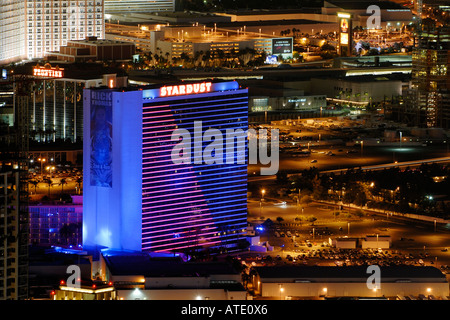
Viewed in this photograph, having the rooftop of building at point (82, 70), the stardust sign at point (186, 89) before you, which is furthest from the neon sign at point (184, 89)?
the rooftop of building at point (82, 70)

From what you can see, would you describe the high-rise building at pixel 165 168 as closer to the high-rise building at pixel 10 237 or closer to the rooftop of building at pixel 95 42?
the high-rise building at pixel 10 237

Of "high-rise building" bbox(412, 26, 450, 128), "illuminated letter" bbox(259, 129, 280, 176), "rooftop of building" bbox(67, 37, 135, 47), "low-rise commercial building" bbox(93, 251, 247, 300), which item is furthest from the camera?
"rooftop of building" bbox(67, 37, 135, 47)

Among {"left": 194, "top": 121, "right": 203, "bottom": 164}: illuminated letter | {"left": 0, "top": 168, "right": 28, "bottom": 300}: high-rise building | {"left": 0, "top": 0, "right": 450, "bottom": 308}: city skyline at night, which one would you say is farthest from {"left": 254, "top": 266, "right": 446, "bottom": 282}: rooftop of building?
{"left": 0, "top": 168, "right": 28, "bottom": 300}: high-rise building

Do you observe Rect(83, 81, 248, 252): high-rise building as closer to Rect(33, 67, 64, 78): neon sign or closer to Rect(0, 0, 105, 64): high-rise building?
Rect(33, 67, 64, 78): neon sign

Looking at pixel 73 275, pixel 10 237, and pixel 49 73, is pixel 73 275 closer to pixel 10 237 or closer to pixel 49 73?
pixel 10 237

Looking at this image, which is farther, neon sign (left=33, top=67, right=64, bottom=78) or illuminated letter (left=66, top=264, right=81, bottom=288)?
neon sign (left=33, top=67, right=64, bottom=78)

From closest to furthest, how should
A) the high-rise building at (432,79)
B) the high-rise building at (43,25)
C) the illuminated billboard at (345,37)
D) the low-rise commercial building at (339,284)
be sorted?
the low-rise commercial building at (339,284), the high-rise building at (432,79), the high-rise building at (43,25), the illuminated billboard at (345,37)
